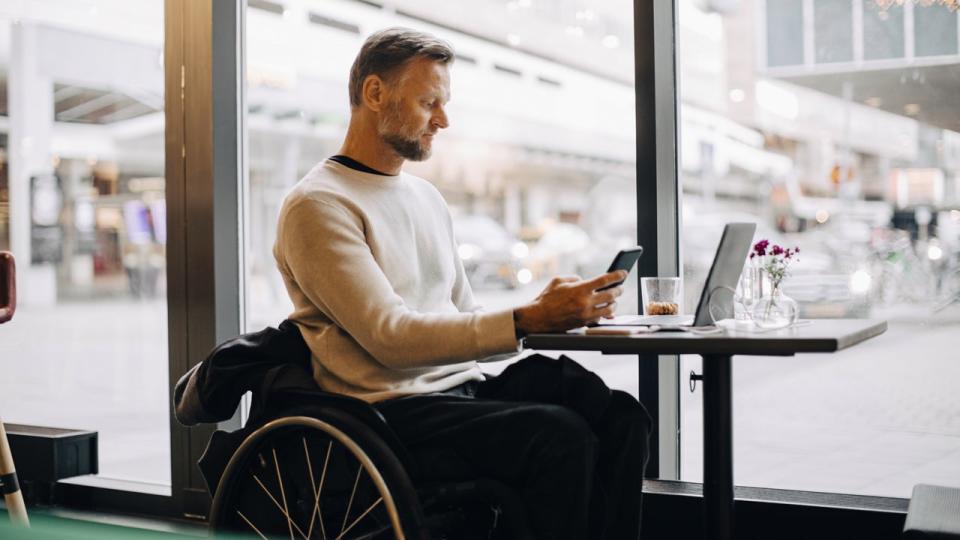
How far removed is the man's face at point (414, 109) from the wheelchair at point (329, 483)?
0.55 m

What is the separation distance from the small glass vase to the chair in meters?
1.91

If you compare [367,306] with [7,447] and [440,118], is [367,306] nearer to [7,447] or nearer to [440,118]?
[440,118]

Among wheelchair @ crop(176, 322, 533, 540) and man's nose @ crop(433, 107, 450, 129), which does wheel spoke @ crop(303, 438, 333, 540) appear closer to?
wheelchair @ crop(176, 322, 533, 540)

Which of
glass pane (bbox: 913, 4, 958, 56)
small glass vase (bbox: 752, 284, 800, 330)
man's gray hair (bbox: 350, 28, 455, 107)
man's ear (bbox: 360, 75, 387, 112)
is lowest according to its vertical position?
small glass vase (bbox: 752, 284, 800, 330)

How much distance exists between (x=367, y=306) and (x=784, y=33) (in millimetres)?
1565

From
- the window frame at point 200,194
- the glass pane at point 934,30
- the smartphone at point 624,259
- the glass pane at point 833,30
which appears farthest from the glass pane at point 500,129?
the smartphone at point 624,259

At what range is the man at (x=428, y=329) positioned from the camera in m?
1.99

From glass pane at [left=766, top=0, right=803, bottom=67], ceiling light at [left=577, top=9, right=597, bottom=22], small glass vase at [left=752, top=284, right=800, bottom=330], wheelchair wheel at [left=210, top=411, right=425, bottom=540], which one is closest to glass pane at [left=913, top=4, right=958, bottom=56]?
glass pane at [left=766, top=0, right=803, bottom=67]

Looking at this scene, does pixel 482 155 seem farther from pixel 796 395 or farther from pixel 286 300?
pixel 796 395

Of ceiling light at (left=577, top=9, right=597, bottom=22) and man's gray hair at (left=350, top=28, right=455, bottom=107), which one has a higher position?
ceiling light at (left=577, top=9, right=597, bottom=22)

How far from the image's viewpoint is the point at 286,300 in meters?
3.71

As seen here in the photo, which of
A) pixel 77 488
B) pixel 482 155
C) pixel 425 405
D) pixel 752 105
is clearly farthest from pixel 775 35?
pixel 77 488

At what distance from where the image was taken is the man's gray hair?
7.69ft

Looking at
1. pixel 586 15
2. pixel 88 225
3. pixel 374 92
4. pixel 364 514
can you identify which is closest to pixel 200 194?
pixel 88 225
